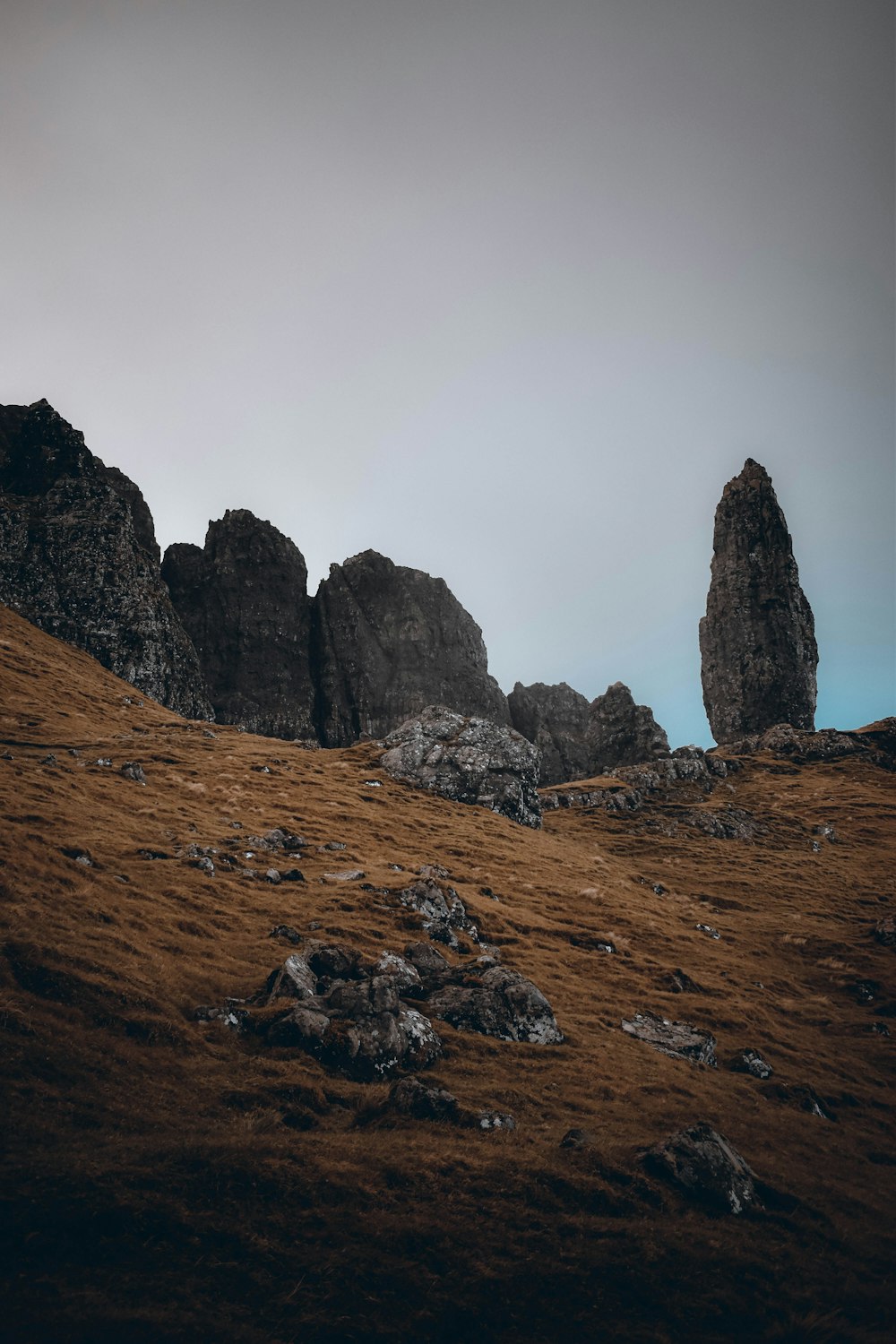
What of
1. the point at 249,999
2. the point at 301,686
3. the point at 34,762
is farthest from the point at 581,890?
the point at 301,686

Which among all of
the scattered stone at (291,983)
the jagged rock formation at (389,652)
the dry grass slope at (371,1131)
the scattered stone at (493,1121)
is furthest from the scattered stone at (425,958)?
the jagged rock formation at (389,652)

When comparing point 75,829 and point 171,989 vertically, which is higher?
point 75,829

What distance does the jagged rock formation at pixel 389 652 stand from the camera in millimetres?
120312

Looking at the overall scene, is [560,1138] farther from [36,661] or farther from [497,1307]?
[36,661]

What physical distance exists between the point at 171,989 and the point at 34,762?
2560 cm

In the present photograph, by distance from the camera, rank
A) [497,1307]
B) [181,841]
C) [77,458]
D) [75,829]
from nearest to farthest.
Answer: [497,1307] < [75,829] < [181,841] < [77,458]

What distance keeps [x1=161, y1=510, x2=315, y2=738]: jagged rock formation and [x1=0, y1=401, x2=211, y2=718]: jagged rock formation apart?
1630 centimetres

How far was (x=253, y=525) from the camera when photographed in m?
126

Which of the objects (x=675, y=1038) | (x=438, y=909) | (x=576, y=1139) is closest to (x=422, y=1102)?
(x=576, y=1139)

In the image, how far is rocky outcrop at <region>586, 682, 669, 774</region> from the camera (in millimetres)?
103500

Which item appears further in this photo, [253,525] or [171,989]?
[253,525]

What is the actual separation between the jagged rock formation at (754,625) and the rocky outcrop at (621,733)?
17687mm

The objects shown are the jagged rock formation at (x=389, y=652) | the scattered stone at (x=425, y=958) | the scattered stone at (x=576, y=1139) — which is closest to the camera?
the scattered stone at (x=576, y=1139)

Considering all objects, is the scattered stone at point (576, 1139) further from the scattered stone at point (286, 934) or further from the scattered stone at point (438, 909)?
the scattered stone at point (438, 909)
